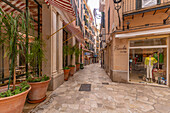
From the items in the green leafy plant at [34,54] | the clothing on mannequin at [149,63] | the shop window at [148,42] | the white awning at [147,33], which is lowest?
the clothing on mannequin at [149,63]

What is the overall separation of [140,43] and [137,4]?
9.33 feet

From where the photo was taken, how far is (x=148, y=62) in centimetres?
577

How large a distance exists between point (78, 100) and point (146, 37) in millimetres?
6298

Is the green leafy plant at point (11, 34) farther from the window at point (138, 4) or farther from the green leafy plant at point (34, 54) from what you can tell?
the window at point (138, 4)

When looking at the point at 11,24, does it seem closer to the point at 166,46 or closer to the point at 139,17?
the point at 139,17

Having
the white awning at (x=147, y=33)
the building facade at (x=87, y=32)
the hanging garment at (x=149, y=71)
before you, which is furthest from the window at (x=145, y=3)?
the building facade at (x=87, y=32)

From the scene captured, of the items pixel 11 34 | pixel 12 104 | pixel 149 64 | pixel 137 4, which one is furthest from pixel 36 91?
pixel 137 4

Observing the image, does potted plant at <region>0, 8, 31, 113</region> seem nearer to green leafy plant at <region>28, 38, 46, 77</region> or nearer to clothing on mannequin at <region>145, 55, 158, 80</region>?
green leafy plant at <region>28, 38, 46, 77</region>

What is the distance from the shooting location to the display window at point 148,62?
5.31 m

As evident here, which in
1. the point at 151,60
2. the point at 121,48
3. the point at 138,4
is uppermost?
the point at 138,4

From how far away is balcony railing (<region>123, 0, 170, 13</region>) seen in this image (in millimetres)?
4859

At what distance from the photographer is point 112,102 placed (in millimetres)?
3088

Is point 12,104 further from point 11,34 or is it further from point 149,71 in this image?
point 149,71

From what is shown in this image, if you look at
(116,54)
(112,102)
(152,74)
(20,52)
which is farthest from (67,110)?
(152,74)
